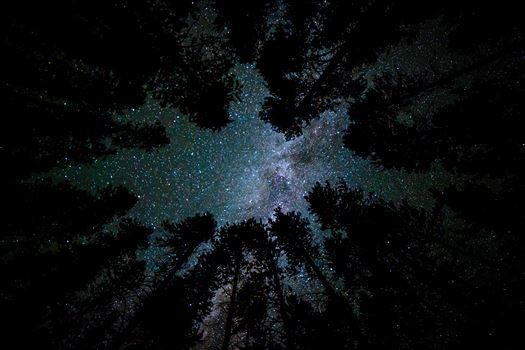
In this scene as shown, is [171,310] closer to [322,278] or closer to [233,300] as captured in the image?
[233,300]

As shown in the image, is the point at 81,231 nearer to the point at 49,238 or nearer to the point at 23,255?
the point at 49,238

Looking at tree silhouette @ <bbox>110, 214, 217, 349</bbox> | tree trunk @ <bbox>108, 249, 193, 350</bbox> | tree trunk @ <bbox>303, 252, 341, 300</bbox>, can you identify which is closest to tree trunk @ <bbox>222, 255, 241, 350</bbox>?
tree silhouette @ <bbox>110, 214, 217, 349</bbox>

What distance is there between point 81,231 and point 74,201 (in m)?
1.86

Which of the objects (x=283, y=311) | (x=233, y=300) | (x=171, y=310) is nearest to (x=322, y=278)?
(x=283, y=311)

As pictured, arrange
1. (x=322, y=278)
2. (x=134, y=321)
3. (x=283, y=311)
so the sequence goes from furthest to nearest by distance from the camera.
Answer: (x=322, y=278) < (x=283, y=311) < (x=134, y=321)

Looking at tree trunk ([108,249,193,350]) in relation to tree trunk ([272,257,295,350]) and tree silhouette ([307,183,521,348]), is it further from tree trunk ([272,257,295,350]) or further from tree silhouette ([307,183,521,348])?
tree silhouette ([307,183,521,348])

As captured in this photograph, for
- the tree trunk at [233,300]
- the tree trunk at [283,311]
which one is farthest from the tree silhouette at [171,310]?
the tree trunk at [283,311]

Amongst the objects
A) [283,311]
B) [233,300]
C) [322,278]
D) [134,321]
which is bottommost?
[134,321]

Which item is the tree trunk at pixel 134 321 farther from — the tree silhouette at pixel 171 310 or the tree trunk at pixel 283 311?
the tree trunk at pixel 283 311

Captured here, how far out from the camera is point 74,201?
35.1ft

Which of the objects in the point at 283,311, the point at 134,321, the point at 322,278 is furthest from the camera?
the point at 322,278

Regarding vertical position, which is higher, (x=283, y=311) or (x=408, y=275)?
(x=408, y=275)

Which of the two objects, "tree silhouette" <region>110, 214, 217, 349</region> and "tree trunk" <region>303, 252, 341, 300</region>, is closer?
"tree trunk" <region>303, 252, 341, 300</region>

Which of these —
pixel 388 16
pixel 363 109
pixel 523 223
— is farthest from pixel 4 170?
pixel 523 223
